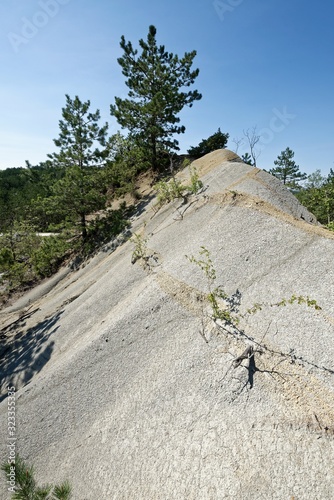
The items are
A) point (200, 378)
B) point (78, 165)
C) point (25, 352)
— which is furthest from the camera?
point (78, 165)

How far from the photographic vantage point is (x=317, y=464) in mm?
3289

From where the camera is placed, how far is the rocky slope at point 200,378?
12.0 ft

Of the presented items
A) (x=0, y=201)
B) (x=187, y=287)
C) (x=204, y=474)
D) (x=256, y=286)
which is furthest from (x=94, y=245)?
(x=0, y=201)

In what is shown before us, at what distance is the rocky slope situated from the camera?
12.0 feet

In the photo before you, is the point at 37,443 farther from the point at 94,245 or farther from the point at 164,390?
the point at 94,245

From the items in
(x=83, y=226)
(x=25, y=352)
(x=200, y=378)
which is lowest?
(x=200, y=378)

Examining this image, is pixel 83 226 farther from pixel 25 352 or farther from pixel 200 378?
pixel 200 378

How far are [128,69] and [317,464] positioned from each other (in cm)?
2094

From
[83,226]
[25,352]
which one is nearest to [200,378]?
[25,352]

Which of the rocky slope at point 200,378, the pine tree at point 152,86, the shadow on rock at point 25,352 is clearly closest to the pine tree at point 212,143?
the pine tree at point 152,86

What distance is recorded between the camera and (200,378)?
15.5 ft

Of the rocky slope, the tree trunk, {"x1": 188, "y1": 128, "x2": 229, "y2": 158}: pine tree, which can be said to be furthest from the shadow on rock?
{"x1": 188, "y1": 128, "x2": 229, "y2": 158}: pine tree

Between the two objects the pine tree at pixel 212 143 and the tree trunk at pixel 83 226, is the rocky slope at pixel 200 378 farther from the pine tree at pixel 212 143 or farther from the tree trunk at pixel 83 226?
the pine tree at pixel 212 143

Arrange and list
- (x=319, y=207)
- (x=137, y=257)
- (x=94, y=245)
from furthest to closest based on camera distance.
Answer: (x=319, y=207) < (x=94, y=245) < (x=137, y=257)
